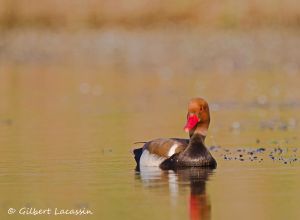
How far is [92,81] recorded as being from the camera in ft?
108

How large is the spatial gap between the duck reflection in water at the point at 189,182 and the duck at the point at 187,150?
11 centimetres

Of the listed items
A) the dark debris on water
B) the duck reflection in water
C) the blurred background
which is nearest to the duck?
the duck reflection in water

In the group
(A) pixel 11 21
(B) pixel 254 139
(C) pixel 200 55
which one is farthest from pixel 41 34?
(B) pixel 254 139

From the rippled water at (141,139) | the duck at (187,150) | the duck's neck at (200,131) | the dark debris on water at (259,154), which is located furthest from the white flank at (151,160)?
the dark debris on water at (259,154)

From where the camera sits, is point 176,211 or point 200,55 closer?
point 176,211

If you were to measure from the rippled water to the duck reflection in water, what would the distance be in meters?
0.01

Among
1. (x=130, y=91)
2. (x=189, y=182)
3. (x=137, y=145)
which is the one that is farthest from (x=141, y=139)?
(x=130, y=91)

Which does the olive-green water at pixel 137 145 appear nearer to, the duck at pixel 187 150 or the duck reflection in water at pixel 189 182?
the duck reflection in water at pixel 189 182

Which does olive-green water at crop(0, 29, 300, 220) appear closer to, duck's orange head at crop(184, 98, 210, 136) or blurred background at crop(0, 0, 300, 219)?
blurred background at crop(0, 0, 300, 219)

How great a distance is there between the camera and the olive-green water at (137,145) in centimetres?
1251

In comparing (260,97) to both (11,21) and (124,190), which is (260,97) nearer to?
(124,190)

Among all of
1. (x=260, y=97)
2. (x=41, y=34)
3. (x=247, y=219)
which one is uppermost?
(x=41, y=34)

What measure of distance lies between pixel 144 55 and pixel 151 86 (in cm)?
1105

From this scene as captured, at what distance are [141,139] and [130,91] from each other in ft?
35.3
